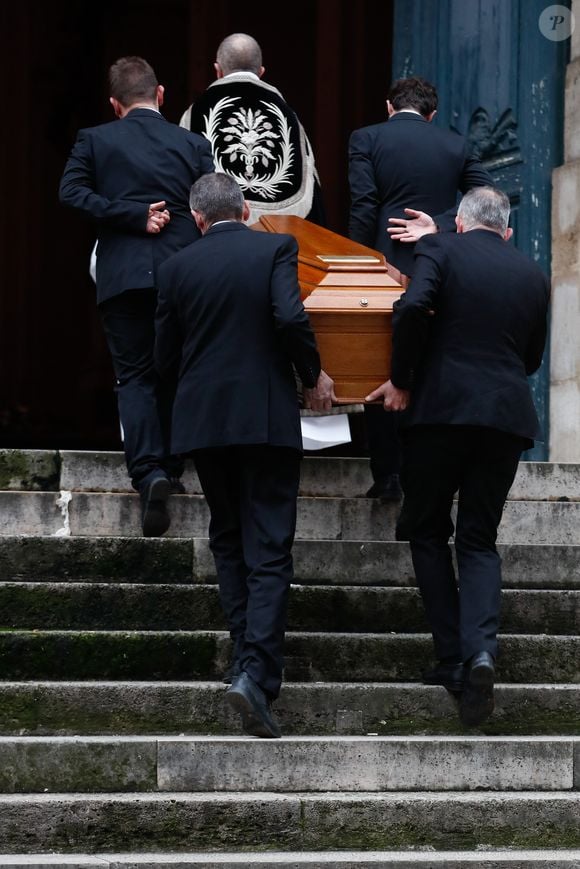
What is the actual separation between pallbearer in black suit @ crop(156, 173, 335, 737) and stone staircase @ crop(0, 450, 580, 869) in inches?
10.8

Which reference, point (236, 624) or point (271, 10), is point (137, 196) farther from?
point (271, 10)

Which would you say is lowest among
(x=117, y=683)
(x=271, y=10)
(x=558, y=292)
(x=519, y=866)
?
(x=519, y=866)

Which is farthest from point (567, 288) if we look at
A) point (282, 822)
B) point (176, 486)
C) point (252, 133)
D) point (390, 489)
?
point (282, 822)

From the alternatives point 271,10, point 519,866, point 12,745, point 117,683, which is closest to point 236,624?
point 117,683

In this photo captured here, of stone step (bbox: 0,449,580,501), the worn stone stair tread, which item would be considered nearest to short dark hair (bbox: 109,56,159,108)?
stone step (bbox: 0,449,580,501)

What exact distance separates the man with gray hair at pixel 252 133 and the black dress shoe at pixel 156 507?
1564 mm

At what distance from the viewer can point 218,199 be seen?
5.61 meters

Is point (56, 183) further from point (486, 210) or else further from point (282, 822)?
point (282, 822)

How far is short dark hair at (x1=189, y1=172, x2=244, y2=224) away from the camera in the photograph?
18.4 ft

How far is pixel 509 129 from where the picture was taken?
8.72 meters

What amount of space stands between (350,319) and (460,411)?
626 millimetres

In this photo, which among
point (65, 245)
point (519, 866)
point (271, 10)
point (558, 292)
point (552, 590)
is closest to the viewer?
point (519, 866)

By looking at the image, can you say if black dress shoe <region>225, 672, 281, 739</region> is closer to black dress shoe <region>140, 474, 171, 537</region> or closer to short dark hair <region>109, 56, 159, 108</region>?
black dress shoe <region>140, 474, 171, 537</region>

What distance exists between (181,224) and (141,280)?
30cm
